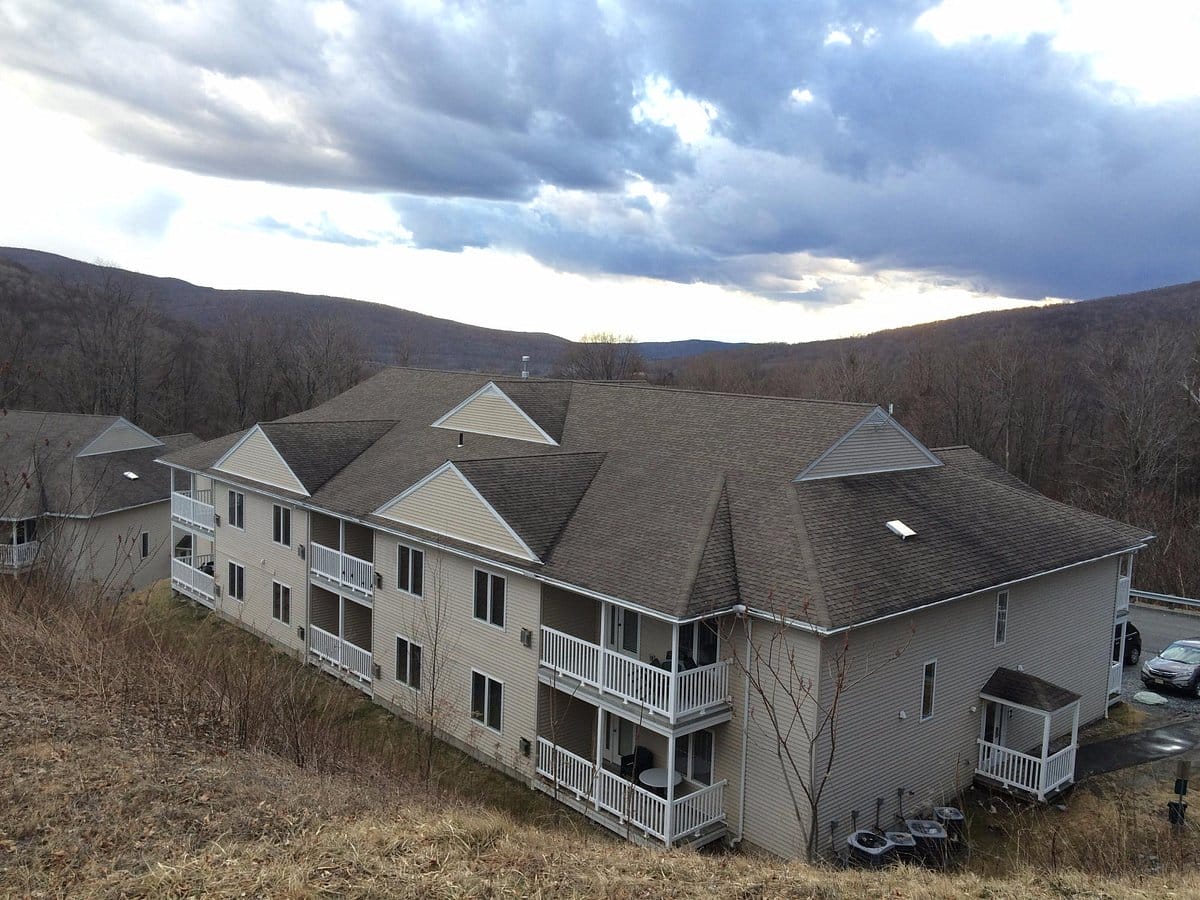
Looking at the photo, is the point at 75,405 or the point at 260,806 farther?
the point at 75,405

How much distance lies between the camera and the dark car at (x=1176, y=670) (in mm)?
22484

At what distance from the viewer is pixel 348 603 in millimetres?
23219

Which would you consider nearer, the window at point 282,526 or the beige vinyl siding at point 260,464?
the beige vinyl siding at point 260,464

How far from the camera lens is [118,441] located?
130 feet

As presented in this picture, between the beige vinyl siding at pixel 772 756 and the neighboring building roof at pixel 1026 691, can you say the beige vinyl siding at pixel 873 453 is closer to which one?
the beige vinyl siding at pixel 772 756

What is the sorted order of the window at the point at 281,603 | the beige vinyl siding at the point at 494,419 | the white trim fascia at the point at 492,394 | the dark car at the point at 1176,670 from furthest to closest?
the window at the point at 281,603, the beige vinyl siding at the point at 494,419, the white trim fascia at the point at 492,394, the dark car at the point at 1176,670

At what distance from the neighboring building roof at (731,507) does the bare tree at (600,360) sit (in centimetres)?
5662

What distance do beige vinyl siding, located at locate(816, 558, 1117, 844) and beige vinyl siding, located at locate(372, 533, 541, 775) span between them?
6127 mm

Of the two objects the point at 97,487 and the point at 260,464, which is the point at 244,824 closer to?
the point at 260,464

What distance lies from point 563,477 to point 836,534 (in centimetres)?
627

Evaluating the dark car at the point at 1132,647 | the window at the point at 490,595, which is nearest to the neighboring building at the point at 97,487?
the window at the point at 490,595

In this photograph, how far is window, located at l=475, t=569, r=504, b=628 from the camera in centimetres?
1806

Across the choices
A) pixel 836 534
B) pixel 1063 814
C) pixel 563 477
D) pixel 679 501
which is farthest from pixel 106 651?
pixel 1063 814

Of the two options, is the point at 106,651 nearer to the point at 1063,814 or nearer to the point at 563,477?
the point at 563,477
